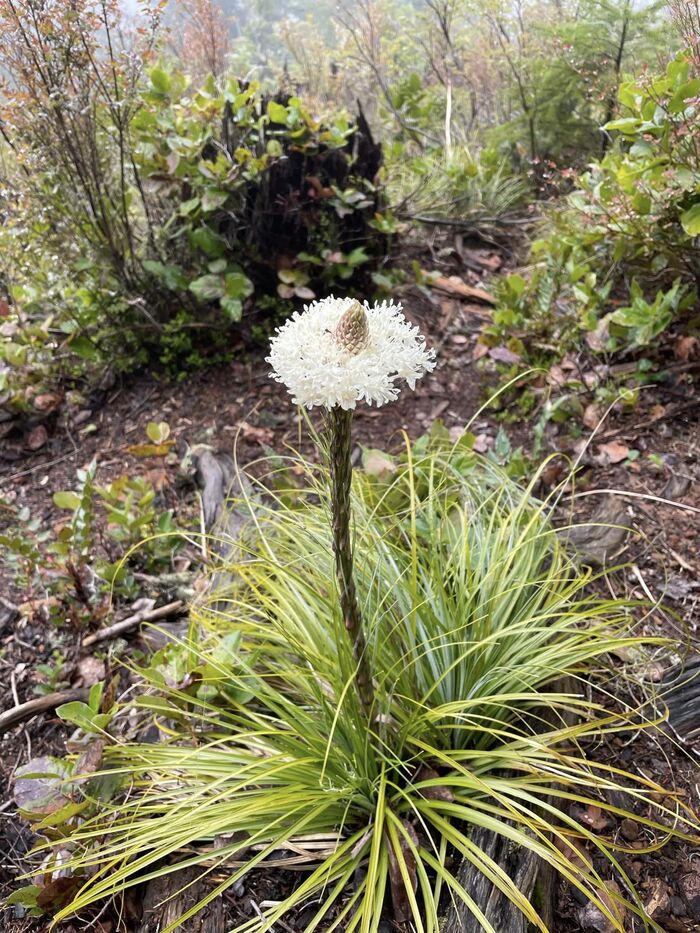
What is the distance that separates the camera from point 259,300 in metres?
3.83

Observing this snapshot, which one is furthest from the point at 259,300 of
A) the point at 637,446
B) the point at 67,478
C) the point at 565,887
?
the point at 565,887

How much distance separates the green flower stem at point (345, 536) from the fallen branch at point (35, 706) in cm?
114

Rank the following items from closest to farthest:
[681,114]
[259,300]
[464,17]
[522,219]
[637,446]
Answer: [681,114], [637,446], [259,300], [522,219], [464,17]

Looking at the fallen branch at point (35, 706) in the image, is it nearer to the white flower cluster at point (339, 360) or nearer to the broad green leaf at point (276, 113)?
the white flower cluster at point (339, 360)

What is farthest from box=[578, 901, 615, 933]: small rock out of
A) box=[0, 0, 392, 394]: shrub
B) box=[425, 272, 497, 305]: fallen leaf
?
box=[425, 272, 497, 305]: fallen leaf

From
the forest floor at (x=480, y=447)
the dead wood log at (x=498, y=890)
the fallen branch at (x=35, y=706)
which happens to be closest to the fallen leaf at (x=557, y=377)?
the forest floor at (x=480, y=447)

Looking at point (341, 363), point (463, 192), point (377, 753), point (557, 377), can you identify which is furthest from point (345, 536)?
point (463, 192)

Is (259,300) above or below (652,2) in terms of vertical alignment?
below

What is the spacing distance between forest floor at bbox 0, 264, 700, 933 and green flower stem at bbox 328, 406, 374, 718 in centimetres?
65

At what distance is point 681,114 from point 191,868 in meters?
3.19

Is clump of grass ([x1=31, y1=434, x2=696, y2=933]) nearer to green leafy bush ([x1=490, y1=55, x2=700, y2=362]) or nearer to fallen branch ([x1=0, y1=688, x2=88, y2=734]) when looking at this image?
fallen branch ([x1=0, y1=688, x2=88, y2=734])

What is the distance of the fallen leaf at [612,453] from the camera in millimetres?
2789

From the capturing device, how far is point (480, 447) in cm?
327

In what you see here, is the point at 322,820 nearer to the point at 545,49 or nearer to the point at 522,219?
the point at 522,219
